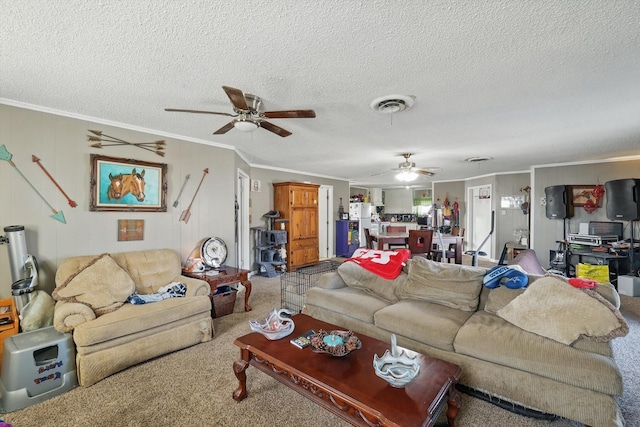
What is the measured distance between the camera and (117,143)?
3.18m

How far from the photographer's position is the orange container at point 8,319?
7.48 feet

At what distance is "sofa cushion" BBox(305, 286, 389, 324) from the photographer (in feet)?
8.65

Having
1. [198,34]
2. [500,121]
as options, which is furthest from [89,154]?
[500,121]

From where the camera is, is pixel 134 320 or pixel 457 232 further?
pixel 457 232

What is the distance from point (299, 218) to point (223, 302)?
121 inches

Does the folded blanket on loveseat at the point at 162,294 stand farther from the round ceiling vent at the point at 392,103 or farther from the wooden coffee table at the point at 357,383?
the round ceiling vent at the point at 392,103

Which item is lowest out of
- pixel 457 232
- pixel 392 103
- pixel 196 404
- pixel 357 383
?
pixel 196 404

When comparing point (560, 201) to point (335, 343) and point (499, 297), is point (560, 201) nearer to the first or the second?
point (499, 297)

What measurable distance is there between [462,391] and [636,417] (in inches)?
39.7

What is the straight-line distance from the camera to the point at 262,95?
2.34 meters

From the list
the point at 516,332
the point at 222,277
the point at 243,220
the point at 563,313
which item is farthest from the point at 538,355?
the point at 243,220

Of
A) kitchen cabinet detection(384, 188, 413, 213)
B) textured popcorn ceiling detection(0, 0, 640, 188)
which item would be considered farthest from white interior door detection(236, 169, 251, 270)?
kitchen cabinet detection(384, 188, 413, 213)

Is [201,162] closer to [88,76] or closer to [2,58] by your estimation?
[88,76]

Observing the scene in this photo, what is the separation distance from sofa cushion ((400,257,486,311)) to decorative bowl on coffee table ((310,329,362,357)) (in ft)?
3.53
